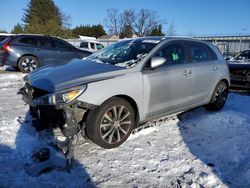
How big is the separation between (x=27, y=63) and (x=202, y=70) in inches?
313

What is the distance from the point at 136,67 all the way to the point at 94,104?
973 millimetres

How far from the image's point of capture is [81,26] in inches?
2429

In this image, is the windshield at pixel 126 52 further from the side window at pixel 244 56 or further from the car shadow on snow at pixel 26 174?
the side window at pixel 244 56

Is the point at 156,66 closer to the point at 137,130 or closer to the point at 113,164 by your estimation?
the point at 137,130

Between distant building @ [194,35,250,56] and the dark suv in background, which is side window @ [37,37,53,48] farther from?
distant building @ [194,35,250,56]

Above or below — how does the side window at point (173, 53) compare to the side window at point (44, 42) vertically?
below

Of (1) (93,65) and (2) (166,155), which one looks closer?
(2) (166,155)

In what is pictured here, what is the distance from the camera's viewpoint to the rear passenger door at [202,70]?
5.32 metres

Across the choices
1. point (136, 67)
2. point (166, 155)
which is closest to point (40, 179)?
point (166, 155)

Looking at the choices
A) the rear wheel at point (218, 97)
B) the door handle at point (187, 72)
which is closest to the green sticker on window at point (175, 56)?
the door handle at point (187, 72)

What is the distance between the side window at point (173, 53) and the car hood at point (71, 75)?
3.10ft

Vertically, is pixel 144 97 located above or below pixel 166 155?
above

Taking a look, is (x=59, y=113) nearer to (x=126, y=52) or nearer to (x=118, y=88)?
(x=118, y=88)

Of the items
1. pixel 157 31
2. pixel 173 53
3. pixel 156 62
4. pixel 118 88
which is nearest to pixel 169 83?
pixel 156 62
